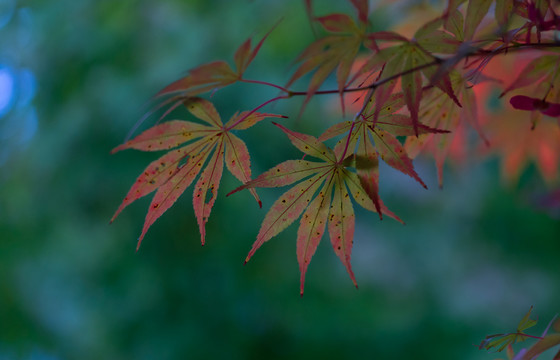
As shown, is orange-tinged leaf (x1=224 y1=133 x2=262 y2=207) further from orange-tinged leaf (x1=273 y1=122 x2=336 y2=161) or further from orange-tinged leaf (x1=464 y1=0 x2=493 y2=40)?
orange-tinged leaf (x1=464 y1=0 x2=493 y2=40)

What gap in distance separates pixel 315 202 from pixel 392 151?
88mm

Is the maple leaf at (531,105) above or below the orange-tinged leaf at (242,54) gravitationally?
below

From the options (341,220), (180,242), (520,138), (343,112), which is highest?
(343,112)

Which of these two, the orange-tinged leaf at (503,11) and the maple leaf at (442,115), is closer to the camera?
the orange-tinged leaf at (503,11)

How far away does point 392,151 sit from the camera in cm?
39

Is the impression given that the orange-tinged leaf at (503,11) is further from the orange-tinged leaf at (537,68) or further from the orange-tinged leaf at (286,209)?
the orange-tinged leaf at (286,209)

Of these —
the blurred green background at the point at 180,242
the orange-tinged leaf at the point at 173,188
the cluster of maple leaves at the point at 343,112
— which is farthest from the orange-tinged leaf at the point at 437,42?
the blurred green background at the point at 180,242

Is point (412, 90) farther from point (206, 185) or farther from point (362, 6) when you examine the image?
point (206, 185)

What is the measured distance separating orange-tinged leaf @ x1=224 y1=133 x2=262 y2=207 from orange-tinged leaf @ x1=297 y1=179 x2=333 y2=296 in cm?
5

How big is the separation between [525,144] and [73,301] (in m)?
1.85

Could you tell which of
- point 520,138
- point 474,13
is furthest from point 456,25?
point 520,138

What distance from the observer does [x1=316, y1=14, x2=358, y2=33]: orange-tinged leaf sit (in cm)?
35

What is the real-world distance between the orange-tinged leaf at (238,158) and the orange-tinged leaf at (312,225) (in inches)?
2.0

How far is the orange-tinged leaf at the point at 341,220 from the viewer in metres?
0.42
